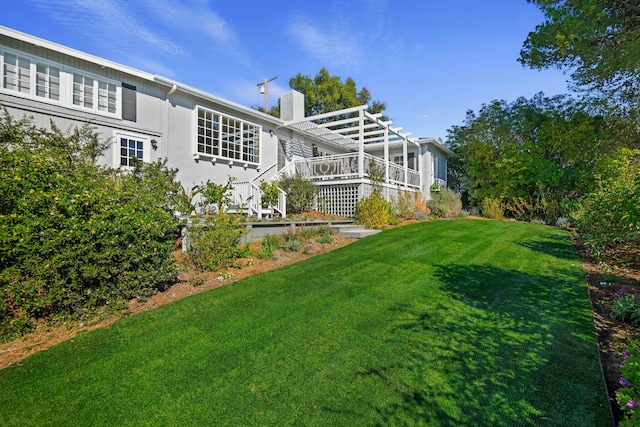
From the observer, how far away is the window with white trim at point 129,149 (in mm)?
8969

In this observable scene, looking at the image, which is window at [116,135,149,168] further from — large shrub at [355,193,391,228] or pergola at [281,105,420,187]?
large shrub at [355,193,391,228]

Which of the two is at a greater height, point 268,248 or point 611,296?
point 268,248

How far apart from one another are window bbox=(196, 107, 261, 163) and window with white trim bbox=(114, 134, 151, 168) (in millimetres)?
1713

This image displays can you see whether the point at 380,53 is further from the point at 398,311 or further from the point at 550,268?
the point at 398,311

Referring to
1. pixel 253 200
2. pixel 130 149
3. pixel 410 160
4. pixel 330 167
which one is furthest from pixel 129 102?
pixel 410 160

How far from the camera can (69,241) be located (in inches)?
152

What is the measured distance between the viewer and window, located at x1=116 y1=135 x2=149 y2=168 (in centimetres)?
902

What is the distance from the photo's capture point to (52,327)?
3807 mm

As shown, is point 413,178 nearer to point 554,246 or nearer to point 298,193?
point 298,193

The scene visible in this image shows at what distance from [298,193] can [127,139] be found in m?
5.83

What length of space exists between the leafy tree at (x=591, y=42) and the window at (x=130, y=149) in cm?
1335

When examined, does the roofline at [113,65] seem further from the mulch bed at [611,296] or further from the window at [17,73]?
the mulch bed at [611,296]

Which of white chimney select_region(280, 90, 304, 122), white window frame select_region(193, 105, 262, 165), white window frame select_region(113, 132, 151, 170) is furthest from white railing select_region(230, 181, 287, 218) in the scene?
white chimney select_region(280, 90, 304, 122)

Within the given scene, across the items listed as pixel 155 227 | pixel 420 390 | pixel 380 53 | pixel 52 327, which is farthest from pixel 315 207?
pixel 420 390
